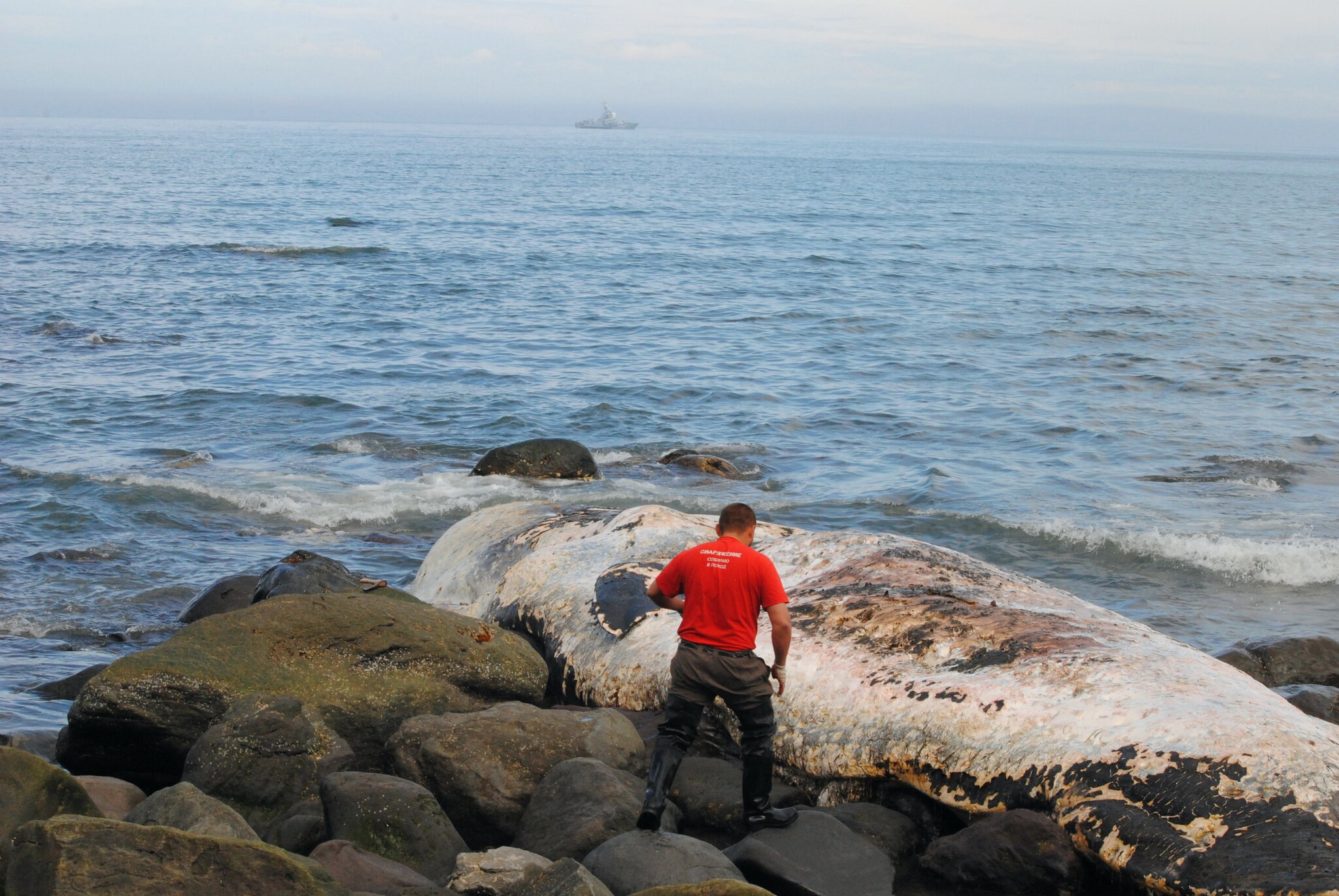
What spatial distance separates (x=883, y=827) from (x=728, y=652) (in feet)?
4.71

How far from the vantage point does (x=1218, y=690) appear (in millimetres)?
6688

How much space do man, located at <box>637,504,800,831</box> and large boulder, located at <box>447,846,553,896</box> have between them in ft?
2.56

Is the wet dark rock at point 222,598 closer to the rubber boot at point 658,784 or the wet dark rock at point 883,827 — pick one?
the rubber boot at point 658,784

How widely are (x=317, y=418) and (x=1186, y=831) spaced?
15.8 meters

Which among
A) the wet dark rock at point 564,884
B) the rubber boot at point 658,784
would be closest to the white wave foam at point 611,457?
the rubber boot at point 658,784

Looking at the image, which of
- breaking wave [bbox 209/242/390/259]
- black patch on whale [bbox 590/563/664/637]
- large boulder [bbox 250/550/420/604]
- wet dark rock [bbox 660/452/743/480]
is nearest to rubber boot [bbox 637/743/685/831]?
black patch on whale [bbox 590/563/664/637]

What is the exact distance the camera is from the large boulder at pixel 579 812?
6.12 m

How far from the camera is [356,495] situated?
49.0 feet

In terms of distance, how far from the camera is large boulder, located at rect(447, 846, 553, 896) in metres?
5.34

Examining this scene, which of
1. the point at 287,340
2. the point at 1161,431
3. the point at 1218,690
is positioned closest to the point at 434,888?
the point at 1218,690

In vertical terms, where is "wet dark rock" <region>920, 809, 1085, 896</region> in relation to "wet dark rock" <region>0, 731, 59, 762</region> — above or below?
above

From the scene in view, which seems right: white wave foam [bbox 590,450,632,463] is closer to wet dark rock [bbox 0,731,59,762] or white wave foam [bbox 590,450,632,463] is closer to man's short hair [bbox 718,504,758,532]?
wet dark rock [bbox 0,731,59,762]

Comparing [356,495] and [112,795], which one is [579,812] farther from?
[356,495]

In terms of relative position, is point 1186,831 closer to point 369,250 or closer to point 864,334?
point 864,334
